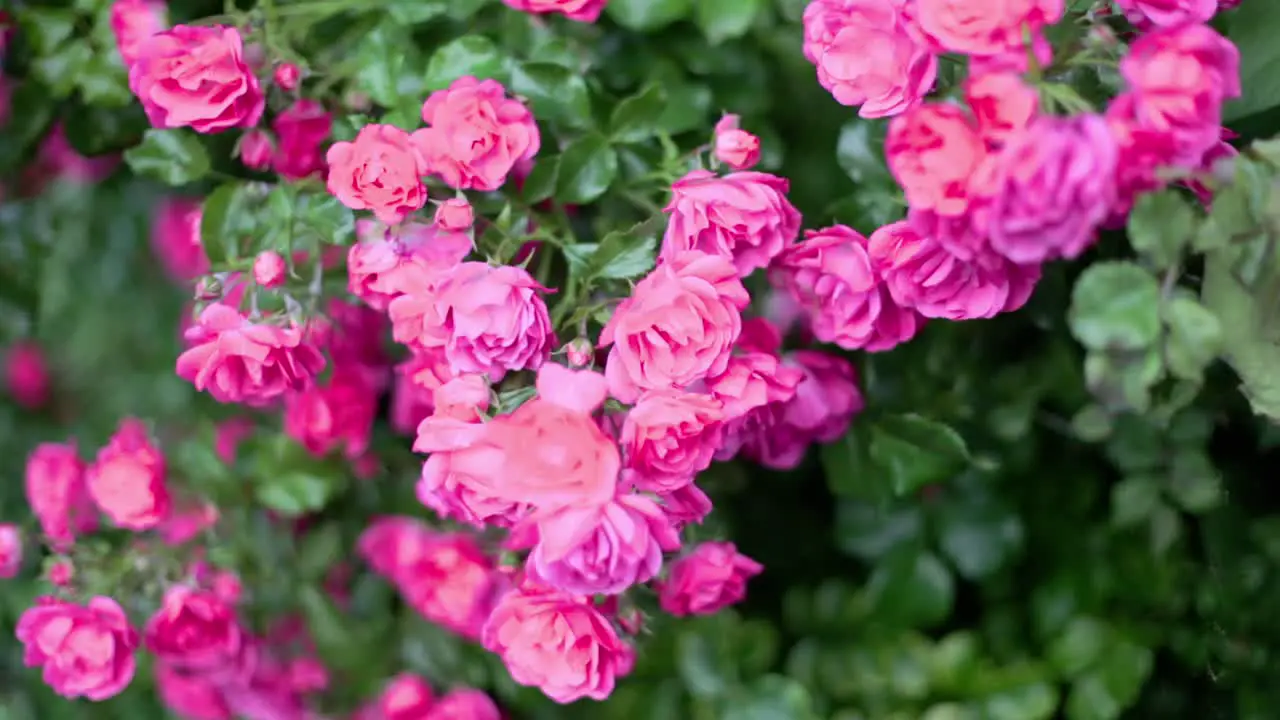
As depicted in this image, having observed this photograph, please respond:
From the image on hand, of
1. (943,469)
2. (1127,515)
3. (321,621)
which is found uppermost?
(943,469)

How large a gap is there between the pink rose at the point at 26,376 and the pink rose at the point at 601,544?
Result: 1238 millimetres

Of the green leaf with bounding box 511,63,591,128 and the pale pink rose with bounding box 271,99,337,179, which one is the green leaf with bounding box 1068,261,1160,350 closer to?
the green leaf with bounding box 511,63,591,128

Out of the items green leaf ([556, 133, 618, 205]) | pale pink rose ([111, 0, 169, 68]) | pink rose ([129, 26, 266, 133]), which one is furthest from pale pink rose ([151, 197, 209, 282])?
green leaf ([556, 133, 618, 205])

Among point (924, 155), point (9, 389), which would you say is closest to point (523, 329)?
point (924, 155)

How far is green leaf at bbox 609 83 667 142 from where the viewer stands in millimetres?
891

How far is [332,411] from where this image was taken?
1058mm

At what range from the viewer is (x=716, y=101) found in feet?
3.35

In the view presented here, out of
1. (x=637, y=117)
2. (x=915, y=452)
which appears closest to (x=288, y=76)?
(x=637, y=117)

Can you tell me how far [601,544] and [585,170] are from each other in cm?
34

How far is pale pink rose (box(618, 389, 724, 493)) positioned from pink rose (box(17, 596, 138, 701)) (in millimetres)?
533

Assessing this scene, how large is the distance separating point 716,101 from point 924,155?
448 millimetres

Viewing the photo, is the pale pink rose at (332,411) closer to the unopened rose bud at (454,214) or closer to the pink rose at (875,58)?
the unopened rose bud at (454,214)

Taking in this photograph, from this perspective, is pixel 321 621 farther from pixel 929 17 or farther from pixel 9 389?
pixel 929 17

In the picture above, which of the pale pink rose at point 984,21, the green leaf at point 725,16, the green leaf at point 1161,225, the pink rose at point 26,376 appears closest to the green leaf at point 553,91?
the green leaf at point 725,16
